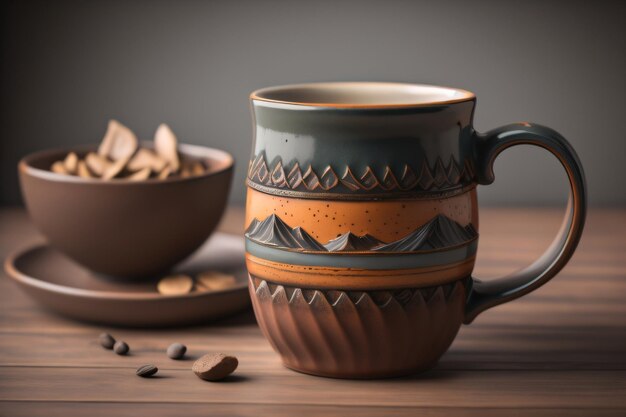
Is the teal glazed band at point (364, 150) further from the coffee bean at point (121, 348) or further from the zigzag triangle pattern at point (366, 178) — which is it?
the coffee bean at point (121, 348)

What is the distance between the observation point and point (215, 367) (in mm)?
634

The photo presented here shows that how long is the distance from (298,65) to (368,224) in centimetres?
75

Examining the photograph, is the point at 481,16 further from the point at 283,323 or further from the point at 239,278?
the point at 283,323

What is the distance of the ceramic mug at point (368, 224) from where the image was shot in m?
0.59

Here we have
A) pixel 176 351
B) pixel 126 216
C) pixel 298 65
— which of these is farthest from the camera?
pixel 298 65

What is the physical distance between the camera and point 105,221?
81 centimetres

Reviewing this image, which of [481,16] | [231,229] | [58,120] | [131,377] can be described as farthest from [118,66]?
[131,377]

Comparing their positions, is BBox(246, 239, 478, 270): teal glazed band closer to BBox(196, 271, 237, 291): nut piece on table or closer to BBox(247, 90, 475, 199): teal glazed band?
BBox(247, 90, 475, 199): teal glazed band

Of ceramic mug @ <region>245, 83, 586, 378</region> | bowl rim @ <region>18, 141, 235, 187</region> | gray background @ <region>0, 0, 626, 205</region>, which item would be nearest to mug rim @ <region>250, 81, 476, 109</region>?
ceramic mug @ <region>245, 83, 586, 378</region>

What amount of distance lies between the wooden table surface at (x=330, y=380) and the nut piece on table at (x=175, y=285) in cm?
5

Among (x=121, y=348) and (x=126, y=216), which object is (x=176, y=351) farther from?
(x=126, y=216)

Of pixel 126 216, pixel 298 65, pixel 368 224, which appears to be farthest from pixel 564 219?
pixel 298 65

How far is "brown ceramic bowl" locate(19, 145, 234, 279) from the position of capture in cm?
81

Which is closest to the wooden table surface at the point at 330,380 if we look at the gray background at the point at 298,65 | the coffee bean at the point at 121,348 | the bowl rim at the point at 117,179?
the coffee bean at the point at 121,348
